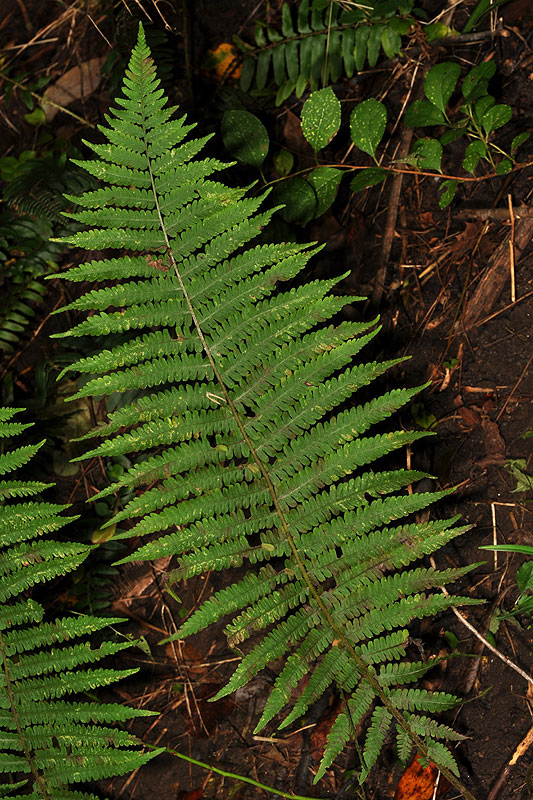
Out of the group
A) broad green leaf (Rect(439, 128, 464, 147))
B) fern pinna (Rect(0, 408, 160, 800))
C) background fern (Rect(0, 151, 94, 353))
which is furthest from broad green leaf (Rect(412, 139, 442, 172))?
fern pinna (Rect(0, 408, 160, 800))

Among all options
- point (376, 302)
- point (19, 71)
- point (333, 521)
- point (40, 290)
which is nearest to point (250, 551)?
point (333, 521)

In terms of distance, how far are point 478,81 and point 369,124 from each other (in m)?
0.47

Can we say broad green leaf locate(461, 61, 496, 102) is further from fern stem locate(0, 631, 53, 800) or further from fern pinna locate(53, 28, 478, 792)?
fern stem locate(0, 631, 53, 800)

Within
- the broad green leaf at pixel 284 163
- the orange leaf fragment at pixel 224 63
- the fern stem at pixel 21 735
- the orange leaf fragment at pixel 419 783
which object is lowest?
the orange leaf fragment at pixel 419 783

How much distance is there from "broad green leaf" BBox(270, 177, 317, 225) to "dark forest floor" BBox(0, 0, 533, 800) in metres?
0.24

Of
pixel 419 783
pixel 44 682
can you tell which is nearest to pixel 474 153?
pixel 419 783

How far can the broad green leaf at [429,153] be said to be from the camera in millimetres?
2924

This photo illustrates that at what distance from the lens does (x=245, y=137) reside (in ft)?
10.3

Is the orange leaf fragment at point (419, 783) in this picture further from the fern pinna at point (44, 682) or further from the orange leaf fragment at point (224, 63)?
the orange leaf fragment at point (224, 63)

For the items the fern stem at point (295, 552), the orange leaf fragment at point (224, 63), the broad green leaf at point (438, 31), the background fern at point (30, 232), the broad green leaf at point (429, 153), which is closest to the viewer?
the fern stem at point (295, 552)

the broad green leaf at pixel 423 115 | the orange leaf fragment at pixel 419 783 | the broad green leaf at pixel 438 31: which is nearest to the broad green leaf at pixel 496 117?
the broad green leaf at pixel 423 115

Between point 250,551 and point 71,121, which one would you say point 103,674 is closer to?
point 250,551

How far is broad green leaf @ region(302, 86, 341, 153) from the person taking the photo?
3016 millimetres

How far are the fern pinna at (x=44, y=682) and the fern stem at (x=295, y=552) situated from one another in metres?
0.74
